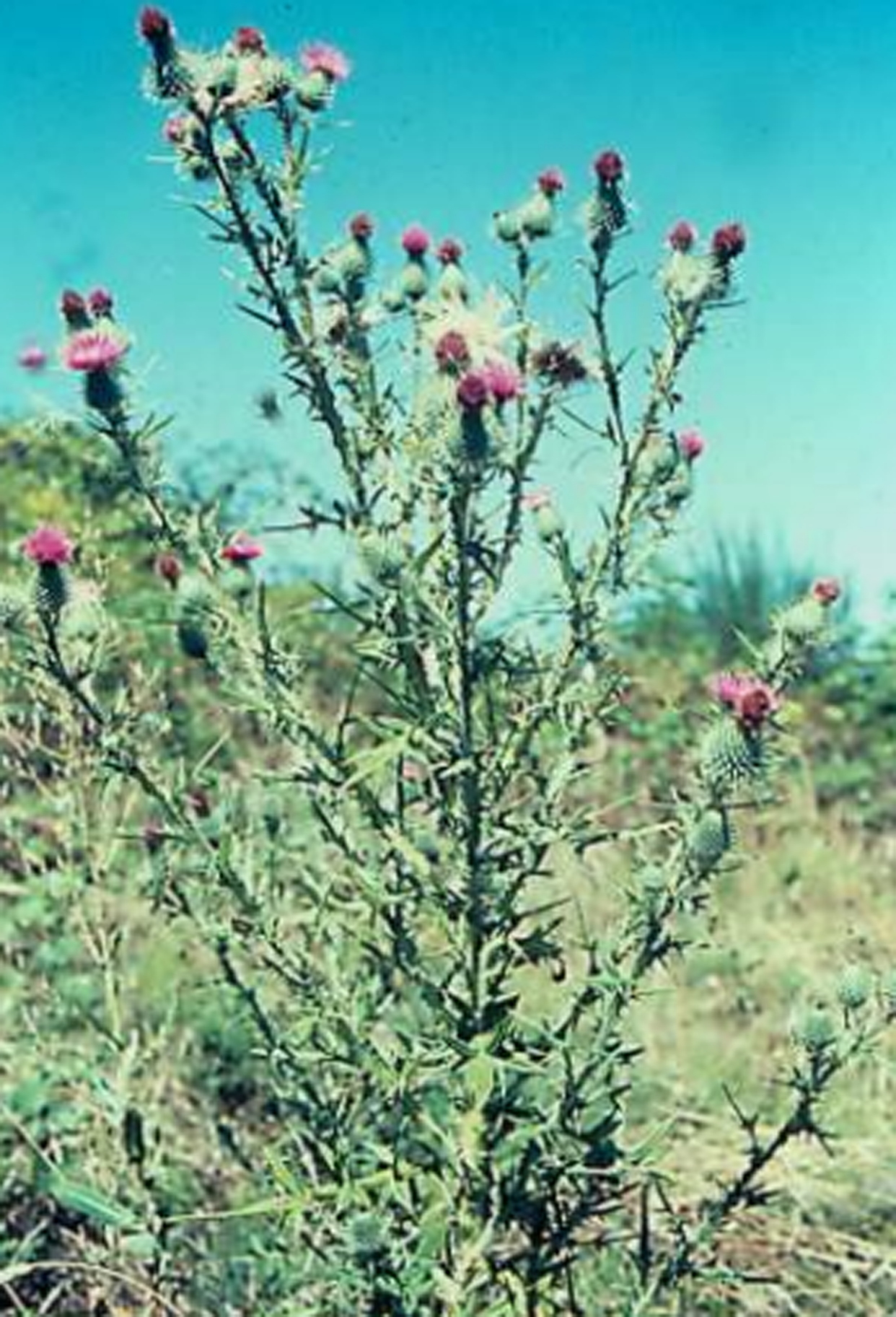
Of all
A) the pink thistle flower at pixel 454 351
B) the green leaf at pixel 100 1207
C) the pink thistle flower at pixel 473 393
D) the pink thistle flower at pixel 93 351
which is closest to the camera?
the pink thistle flower at pixel 473 393

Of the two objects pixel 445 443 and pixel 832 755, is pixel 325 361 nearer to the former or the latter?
pixel 445 443

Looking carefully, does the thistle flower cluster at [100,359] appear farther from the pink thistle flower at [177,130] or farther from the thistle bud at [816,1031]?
the thistle bud at [816,1031]

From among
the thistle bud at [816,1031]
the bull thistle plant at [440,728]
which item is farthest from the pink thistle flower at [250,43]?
the thistle bud at [816,1031]

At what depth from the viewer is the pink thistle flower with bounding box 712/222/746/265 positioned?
96.3 inches

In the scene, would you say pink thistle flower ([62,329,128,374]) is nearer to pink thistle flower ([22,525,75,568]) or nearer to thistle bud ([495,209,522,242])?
pink thistle flower ([22,525,75,568])

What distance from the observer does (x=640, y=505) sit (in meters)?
2.52

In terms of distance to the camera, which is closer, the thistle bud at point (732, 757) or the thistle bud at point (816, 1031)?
the thistle bud at point (732, 757)

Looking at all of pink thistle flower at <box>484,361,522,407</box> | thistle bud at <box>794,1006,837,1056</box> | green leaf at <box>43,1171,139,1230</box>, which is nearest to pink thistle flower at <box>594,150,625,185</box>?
pink thistle flower at <box>484,361,522,407</box>

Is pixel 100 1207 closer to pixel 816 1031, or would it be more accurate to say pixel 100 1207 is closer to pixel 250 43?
pixel 816 1031

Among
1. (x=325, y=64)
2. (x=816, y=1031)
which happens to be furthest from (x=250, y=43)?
(x=816, y=1031)

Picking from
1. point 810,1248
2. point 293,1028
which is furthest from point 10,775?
point 810,1248

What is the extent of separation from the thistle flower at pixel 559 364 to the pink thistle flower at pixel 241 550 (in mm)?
540

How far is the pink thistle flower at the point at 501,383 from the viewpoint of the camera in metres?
2.11

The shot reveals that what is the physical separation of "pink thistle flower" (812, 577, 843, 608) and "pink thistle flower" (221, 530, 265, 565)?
84 cm
